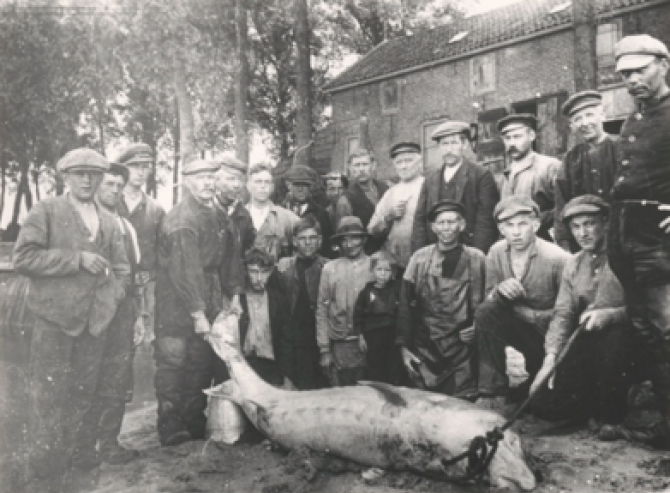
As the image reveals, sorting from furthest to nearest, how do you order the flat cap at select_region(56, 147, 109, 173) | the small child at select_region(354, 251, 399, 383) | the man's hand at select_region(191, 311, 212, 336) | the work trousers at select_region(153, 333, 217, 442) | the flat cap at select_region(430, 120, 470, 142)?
1. the flat cap at select_region(430, 120, 470, 142)
2. the small child at select_region(354, 251, 399, 383)
3. the work trousers at select_region(153, 333, 217, 442)
4. the man's hand at select_region(191, 311, 212, 336)
5. the flat cap at select_region(56, 147, 109, 173)

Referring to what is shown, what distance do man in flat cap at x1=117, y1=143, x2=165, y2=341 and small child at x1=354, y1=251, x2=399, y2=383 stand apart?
6.13 ft

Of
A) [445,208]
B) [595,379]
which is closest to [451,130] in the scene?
[445,208]

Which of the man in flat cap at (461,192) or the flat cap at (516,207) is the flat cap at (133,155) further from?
the flat cap at (516,207)

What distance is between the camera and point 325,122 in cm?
3206

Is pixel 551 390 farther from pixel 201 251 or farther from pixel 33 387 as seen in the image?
pixel 33 387

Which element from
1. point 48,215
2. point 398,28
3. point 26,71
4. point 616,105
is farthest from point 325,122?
point 48,215

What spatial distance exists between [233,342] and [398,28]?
28.0 meters

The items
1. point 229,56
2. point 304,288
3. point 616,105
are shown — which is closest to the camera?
point 304,288

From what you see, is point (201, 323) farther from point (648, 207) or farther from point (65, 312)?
point (648, 207)

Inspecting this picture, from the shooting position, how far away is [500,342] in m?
4.83

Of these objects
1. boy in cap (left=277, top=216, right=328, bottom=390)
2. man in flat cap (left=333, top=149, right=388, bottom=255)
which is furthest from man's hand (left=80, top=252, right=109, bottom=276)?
man in flat cap (left=333, top=149, right=388, bottom=255)

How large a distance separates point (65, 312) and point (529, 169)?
161 inches

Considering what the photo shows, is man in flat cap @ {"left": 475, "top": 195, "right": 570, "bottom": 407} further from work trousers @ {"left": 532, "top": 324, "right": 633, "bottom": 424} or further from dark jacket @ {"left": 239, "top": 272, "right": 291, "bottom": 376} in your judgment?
dark jacket @ {"left": 239, "top": 272, "right": 291, "bottom": 376}

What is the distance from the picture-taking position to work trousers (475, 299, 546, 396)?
479 cm
